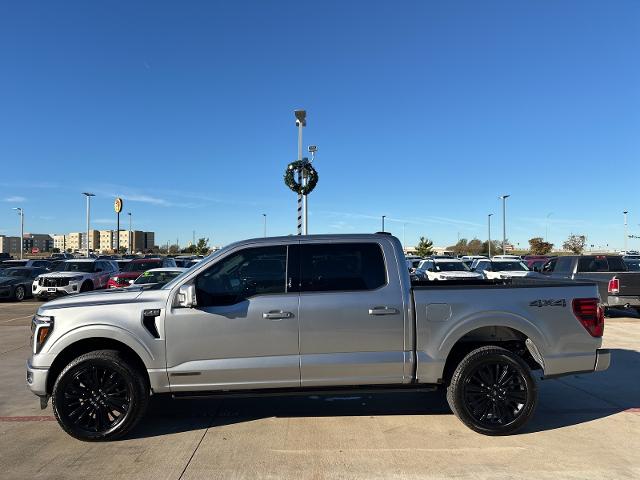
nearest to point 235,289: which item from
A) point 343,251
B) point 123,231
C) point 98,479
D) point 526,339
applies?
point 343,251

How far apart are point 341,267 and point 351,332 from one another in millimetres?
662

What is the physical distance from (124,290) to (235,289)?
1.30 meters

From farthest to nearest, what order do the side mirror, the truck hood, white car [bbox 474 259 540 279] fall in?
white car [bbox 474 259 540 279] < the truck hood < the side mirror

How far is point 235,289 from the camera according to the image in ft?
16.2

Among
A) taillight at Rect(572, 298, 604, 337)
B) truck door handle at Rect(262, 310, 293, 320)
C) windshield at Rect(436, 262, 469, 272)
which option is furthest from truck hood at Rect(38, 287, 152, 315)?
windshield at Rect(436, 262, 469, 272)

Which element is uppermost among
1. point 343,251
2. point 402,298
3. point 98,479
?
point 343,251

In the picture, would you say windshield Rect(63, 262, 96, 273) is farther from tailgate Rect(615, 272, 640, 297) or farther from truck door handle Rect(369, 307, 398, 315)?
tailgate Rect(615, 272, 640, 297)

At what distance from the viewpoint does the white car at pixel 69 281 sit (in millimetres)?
19109

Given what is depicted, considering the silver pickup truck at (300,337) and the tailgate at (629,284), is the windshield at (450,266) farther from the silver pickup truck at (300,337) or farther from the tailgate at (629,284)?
the silver pickup truck at (300,337)

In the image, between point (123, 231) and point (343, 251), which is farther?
point (123, 231)

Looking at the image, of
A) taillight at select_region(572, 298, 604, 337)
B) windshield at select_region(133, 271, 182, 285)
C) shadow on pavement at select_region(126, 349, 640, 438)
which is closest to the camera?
taillight at select_region(572, 298, 604, 337)

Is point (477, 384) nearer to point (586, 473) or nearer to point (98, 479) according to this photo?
point (586, 473)

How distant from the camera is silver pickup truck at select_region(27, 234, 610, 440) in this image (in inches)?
187

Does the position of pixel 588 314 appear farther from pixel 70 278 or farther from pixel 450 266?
pixel 70 278
